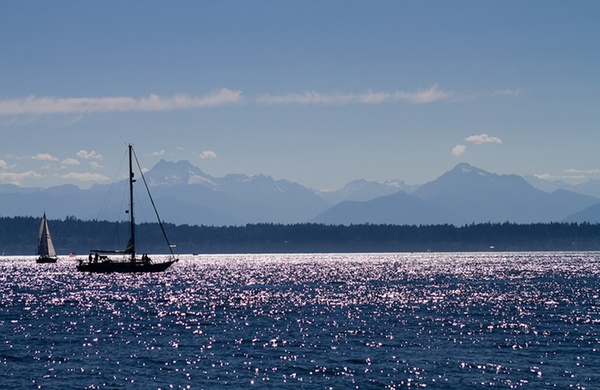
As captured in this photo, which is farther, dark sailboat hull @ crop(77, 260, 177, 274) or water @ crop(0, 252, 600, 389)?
dark sailboat hull @ crop(77, 260, 177, 274)

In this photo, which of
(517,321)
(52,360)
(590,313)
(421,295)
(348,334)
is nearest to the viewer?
(52,360)

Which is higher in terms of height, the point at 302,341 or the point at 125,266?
the point at 125,266

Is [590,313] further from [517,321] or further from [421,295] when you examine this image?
[421,295]

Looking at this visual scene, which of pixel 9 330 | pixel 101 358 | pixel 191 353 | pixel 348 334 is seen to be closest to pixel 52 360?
pixel 101 358

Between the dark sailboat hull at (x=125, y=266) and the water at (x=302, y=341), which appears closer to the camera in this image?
the water at (x=302, y=341)

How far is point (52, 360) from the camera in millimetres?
56656

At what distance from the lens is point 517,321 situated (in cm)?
8056

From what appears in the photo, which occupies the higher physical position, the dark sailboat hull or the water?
the dark sailboat hull

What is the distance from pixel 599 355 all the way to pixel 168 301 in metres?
66.3

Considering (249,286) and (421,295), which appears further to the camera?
(249,286)

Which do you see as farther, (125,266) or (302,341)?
(125,266)

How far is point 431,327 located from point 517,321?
37.0 feet

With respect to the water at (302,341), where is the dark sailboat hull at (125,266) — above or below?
above

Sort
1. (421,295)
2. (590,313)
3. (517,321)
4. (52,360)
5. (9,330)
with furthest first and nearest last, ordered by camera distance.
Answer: (421,295) < (590,313) < (517,321) < (9,330) < (52,360)
